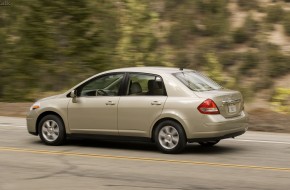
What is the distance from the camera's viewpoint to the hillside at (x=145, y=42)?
79.9ft

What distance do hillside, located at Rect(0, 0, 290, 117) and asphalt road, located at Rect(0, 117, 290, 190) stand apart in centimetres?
811

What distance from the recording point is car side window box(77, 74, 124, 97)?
12203mm

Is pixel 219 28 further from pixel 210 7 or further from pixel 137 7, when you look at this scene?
pixel 137 7

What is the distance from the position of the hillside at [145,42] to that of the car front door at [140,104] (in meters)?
8.51

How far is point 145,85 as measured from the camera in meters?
11.9

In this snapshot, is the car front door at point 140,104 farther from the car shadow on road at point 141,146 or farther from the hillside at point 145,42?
the hillside at point 145,42

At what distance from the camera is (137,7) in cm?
2802

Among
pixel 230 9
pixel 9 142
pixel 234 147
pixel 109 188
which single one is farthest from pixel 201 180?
pixel 230 9

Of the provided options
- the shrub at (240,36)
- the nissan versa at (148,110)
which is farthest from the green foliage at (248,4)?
the nissan versa at (148,110)

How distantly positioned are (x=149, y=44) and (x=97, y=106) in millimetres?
17162

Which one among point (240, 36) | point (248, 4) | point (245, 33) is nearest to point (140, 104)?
point (240, 36)

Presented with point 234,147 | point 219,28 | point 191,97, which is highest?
point 219,28

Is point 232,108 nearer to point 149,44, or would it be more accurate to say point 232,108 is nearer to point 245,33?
point 149,44

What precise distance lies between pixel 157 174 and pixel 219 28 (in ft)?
84.3
